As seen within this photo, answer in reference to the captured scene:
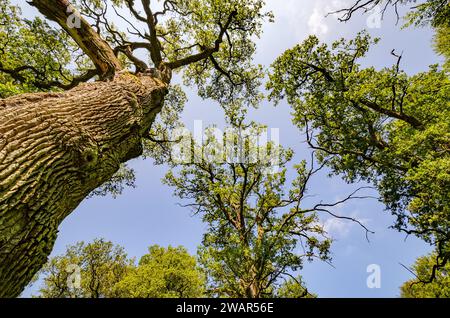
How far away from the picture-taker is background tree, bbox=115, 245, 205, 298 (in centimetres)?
2242

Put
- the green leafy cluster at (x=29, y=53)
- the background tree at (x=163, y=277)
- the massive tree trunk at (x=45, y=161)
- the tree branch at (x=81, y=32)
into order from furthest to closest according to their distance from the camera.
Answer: the background tree at (x=163, y=277) → the green leafy cluster at (x=29, y=53) → the tree branch at (x=81, y=32) → the massive tree trunk at (x=45, y=161)

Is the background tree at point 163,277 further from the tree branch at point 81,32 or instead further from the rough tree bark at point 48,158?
the rough tree bark at point 48,158

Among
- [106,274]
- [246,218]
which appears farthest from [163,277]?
[246,218]

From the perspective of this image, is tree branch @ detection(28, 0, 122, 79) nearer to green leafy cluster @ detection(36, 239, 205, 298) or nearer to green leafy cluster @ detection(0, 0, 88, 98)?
green leafy cluster @ detection(0, 0, 88, 98)

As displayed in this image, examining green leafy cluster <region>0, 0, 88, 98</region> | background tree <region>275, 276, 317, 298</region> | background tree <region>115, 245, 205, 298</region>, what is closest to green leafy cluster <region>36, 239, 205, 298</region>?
background tree <region>115, 245, 205, 298</region>

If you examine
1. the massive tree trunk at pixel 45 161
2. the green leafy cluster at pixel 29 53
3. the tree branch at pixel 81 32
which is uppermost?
the green leafy cluster at pixel 29 53

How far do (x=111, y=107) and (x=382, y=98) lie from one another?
32.7 feet

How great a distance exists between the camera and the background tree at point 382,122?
7695mm

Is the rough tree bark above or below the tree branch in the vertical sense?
below

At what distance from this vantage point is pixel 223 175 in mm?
11766

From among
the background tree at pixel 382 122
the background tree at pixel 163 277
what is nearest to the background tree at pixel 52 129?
the background tree at pixel 382 122

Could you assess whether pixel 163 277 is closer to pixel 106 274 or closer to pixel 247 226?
pixel 106 274

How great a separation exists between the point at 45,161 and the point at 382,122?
11.5m
